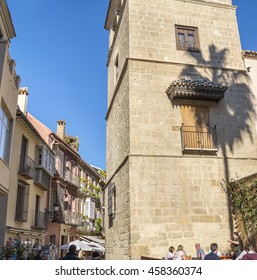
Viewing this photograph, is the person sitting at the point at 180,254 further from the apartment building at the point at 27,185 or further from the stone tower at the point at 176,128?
the apartment building at the point at 27,185

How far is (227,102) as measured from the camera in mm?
12500

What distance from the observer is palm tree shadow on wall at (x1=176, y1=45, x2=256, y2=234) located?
11938 mm

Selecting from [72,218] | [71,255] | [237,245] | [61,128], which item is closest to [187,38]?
[237,245]

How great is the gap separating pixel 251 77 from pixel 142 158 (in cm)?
630

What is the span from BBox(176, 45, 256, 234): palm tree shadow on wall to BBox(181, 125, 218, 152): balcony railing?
0.30 meters

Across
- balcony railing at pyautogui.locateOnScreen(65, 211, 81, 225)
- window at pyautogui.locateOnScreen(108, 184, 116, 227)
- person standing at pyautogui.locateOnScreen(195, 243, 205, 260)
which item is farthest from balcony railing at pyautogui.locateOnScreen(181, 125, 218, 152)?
balcony railing at pyautogui.locateOnScreen(65, 211, 81, 225)

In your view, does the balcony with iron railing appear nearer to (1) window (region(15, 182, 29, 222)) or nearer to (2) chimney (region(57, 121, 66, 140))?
(2) chimney (region(57, 121, 66, 140))

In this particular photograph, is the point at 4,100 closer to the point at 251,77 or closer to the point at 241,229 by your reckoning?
the point at 241,229

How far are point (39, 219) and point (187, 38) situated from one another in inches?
545

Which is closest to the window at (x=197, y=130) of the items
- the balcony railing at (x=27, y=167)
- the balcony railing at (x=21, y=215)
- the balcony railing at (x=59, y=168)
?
the balcony railing at (x=27, y=167)

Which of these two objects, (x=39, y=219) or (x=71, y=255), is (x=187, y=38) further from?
(x=39, y=219)

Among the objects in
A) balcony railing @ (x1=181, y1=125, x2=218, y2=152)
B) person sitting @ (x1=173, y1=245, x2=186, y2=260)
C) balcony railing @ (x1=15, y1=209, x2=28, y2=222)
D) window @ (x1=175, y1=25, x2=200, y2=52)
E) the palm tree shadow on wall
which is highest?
window @ (x1=175, y1=25, x2=200, y2=52)

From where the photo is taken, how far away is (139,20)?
42.8 feet
